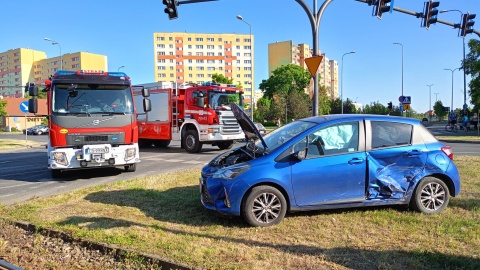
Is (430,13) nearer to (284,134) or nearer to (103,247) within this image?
(284,134)

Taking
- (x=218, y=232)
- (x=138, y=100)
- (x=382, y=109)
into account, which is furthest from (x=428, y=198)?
(x=382, y=109)

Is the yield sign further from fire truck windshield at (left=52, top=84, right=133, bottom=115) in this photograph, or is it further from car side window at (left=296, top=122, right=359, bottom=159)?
fire truck windshield at (left=52, top=84, right=133, bottom=115)

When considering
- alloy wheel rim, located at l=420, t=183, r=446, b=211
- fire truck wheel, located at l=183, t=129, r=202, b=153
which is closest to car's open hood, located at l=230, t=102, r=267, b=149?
alloy wheel rim, located at l=420, t=183, r=446, b=211

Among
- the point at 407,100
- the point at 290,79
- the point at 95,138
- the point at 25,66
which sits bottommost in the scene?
the point at 95,138

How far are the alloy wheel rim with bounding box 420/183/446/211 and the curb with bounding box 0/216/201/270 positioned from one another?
371 centimetres

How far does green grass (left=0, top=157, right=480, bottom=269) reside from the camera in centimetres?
392

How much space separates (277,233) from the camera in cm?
484

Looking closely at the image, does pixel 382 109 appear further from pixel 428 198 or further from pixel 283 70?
pixel 428 198

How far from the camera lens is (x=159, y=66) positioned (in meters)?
111

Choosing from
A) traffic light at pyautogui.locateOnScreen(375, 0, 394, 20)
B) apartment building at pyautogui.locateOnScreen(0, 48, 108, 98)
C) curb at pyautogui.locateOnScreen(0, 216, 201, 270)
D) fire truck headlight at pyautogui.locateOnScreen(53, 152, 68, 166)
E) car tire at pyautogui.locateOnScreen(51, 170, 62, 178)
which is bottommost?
curb at pyautogui.locateOnScreen(0, 216, 201, 270)

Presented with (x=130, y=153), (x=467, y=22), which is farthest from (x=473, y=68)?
(x=130, y=153)

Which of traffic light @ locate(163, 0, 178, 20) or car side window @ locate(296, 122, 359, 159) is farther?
traffic light @ locate(163, 0, 178, 20)

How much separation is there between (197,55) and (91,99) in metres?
106

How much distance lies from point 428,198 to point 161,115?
13445 mm
